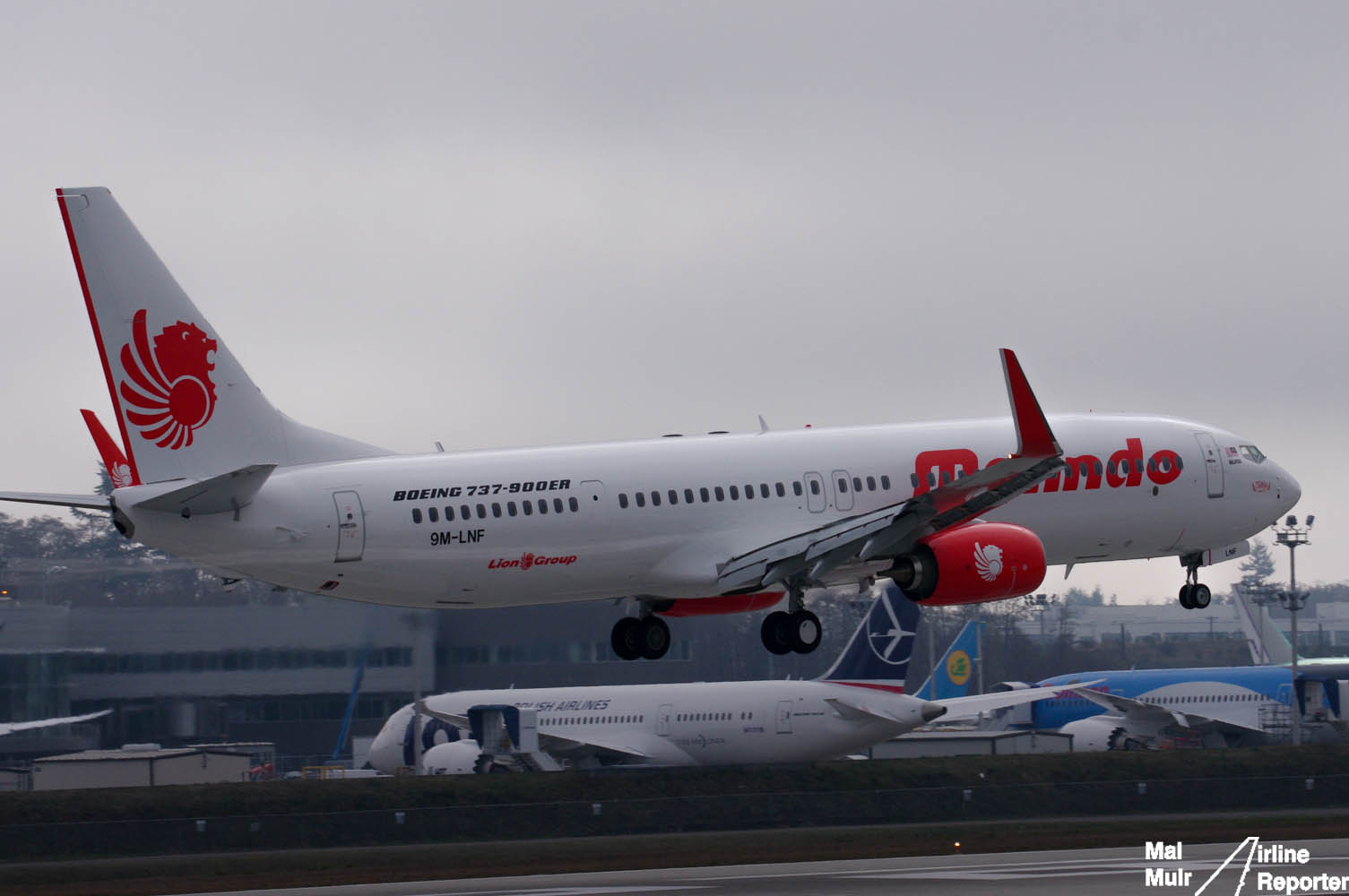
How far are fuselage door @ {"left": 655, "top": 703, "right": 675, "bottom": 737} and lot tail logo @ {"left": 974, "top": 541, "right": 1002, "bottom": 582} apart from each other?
29.8m

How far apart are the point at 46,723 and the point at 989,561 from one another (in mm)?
42725

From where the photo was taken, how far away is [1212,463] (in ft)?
149

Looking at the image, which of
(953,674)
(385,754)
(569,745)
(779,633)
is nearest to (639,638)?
(779,633)

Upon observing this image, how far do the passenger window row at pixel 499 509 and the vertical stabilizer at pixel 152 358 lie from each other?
356cm

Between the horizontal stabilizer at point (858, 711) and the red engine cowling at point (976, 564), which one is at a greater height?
the red engine cowling at point (976, 564)

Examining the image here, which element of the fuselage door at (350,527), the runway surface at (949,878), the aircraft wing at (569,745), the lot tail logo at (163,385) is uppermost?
the lot tail logo at (163,385)

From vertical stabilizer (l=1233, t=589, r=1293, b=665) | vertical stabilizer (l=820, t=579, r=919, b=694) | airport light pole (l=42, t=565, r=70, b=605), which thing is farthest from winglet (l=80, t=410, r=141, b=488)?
vertical stabilizer (l=1233, t=589, r=1293, b=665)

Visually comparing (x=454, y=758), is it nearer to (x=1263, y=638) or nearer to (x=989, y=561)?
(x=989, y=561)

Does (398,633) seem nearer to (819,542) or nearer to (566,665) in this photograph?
(566,665)

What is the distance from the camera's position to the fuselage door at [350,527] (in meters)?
36.0

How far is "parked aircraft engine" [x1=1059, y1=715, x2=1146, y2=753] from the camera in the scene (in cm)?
8100

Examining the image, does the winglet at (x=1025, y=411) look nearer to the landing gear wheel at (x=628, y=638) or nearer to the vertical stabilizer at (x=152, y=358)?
the landing gear wheel at (x=628, y=638)

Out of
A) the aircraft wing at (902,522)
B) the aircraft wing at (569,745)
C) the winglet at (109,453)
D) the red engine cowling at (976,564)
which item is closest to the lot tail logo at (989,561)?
the red engine cowling at (976,564)

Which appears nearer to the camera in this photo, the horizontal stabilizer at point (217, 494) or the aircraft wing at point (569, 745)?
the horizontal stabilizer at point (217, 494)
